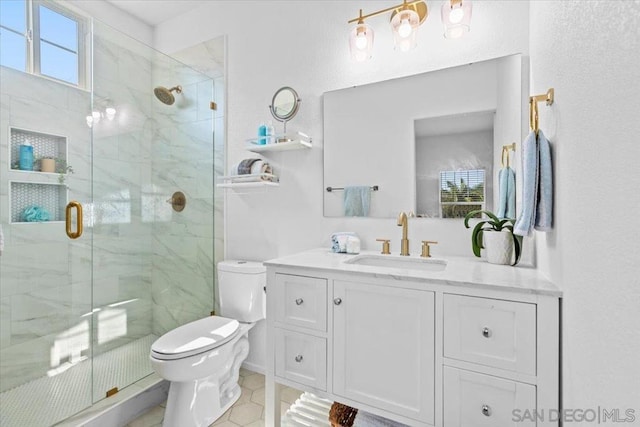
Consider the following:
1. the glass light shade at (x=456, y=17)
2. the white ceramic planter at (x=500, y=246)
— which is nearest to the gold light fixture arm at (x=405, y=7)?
the glass light shade at (x=456, y=17)

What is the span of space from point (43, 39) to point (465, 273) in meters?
2.90

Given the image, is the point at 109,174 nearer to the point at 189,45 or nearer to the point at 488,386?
the point at 189,45

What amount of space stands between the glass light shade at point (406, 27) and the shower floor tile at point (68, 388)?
2.49 m

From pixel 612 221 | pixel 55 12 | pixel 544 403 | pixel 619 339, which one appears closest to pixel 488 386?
pixel 544 403

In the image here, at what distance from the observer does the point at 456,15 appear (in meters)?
1.43

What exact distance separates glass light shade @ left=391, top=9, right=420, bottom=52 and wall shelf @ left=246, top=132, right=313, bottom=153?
72 cm

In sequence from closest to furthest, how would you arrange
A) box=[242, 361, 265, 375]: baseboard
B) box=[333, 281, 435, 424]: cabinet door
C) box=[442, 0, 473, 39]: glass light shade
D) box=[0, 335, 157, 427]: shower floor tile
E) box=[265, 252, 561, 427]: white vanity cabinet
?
box=[265, 252, 561, 427]: white vanity cabinet < box=[333, 281, 435, 424]: cabinet door < box=[442, 0, 473, 39]: glass light shade < box=[0, 335, 157, 427]: shower floor tile < box=[242, 361, 265, 375]: baseboard

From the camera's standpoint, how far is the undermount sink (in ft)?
4.81

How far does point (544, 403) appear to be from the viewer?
0.93 m

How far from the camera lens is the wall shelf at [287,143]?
184cm

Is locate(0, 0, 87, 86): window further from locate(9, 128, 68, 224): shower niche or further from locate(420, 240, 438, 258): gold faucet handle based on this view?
locate(420, 240, 438, 258): gold faucet handle

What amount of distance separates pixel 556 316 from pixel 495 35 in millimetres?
1295

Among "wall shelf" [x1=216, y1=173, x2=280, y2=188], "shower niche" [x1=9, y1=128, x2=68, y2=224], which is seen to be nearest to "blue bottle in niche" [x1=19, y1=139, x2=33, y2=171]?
"shower niche" [x1=9, y1=128, x2=68, y2=224]

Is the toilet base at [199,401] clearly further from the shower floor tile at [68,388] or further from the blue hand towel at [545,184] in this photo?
the blue hand towel at [545,184]
